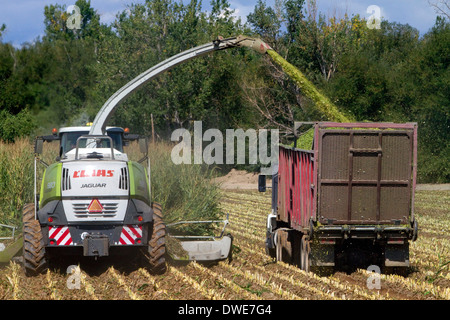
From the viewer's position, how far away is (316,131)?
1183 centimetres

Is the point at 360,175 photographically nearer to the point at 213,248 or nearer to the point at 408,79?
the point at 213,248

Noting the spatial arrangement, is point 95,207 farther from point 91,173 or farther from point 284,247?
point 284,247

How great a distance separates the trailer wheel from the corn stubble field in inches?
5.1

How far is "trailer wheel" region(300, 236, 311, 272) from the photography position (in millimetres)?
12203

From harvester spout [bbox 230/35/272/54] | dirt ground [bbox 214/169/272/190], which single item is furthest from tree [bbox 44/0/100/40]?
harvester spout [bbox 230/35/272/54]

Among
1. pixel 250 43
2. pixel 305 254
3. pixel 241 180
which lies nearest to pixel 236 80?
pixel 241 180

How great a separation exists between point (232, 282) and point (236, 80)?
39.8 meters

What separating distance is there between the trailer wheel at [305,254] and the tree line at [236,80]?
2788 cm

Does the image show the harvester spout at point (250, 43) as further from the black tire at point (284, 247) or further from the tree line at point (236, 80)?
the tree line at point (236, 80)

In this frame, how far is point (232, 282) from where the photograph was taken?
1101 cm

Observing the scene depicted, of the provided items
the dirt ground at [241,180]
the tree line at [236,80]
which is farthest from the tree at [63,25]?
the dirt ground at [241,180]

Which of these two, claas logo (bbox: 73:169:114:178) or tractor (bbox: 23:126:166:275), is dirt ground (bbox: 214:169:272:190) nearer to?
tractor (bbox: 23:126:166:275)
